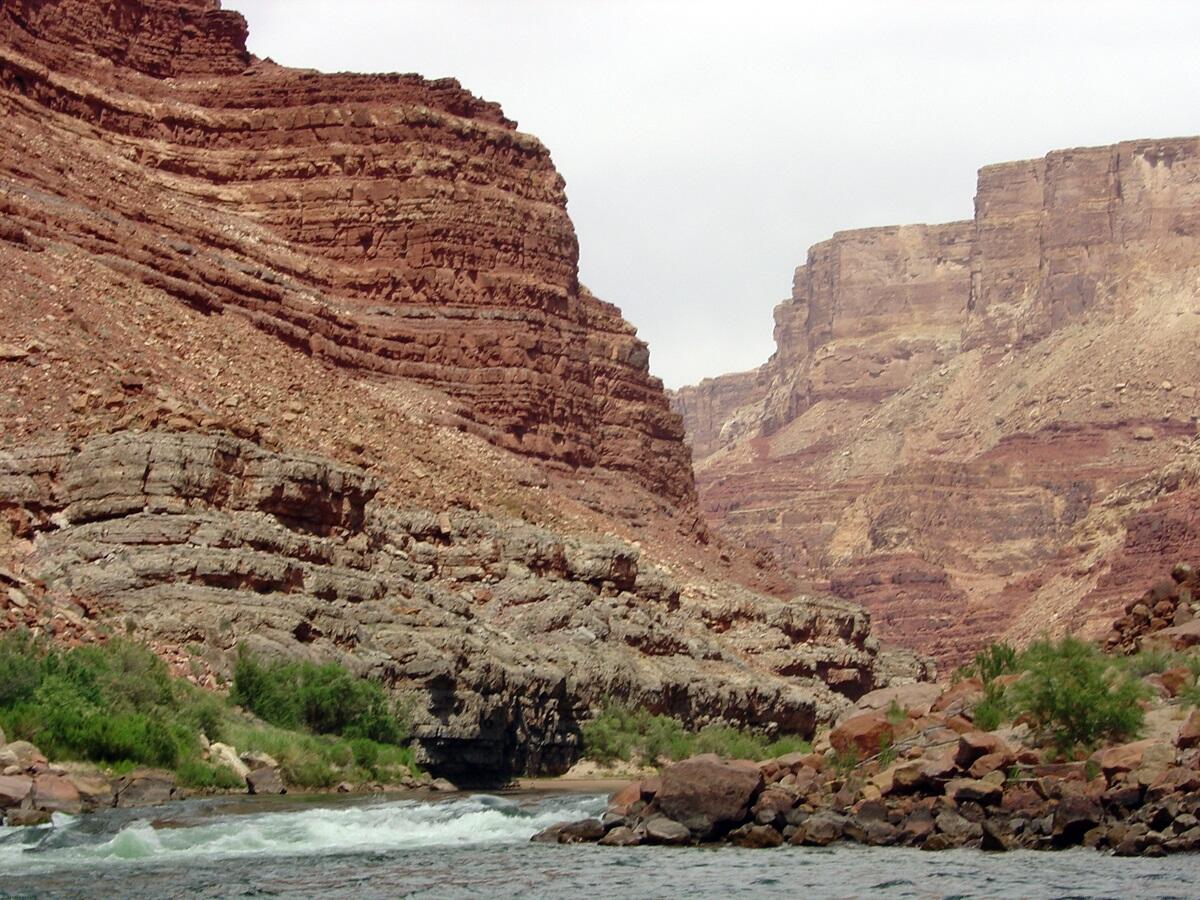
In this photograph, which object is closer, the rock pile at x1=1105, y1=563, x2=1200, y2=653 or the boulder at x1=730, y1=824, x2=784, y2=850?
the boulder at x1=730, y1=824, x2=784, y2=850

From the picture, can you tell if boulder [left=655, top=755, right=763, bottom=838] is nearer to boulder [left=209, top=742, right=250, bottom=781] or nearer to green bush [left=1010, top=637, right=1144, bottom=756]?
green bush [left=1010, top=637, right=1144, bottom=756]

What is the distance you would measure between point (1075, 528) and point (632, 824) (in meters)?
137

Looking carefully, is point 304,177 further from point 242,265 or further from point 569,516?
point 569,516

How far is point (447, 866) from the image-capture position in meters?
32.8

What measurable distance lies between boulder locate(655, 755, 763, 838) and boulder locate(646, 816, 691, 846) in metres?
0.10

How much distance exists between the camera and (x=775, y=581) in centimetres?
8838

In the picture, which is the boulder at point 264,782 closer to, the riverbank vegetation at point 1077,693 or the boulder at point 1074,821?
the riverbank vegetation at point 1077,693

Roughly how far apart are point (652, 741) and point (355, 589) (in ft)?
27.2

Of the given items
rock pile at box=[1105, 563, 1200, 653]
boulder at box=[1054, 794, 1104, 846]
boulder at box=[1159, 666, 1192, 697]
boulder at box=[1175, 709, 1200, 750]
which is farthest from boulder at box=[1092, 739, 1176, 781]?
rock pile at box=[1105, 563, 1200, 653]

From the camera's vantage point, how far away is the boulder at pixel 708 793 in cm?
3397

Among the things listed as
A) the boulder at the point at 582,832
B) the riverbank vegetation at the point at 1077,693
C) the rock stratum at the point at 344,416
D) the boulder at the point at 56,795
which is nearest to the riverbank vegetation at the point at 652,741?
the rock stratum at the point at 344,416

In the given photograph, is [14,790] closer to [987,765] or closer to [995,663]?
[987,765]

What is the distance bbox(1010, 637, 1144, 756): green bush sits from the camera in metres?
34.4

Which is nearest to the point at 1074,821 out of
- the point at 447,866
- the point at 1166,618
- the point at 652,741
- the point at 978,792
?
the point at 978,792
